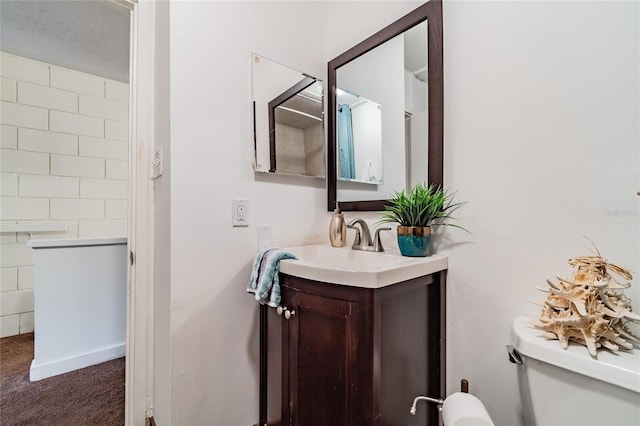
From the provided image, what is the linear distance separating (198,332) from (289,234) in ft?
1.87

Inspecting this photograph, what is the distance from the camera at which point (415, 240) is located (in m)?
1.01

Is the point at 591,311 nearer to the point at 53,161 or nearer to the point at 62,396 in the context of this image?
the point at 62,396

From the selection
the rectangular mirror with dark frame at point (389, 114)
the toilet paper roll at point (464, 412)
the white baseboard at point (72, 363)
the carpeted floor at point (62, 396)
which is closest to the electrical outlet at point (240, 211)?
the rectangular mirror with dark frame at point (389, 114)

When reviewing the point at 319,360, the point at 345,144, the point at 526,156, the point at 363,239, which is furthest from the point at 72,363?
the point at 526,156

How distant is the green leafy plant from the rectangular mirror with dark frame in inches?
3.0

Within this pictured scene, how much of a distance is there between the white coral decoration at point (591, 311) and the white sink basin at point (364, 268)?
1.14ft

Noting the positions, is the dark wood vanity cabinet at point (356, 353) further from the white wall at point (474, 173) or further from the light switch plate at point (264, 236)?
the light switch plate at point (264, 236)

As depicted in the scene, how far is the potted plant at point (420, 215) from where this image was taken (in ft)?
3.29

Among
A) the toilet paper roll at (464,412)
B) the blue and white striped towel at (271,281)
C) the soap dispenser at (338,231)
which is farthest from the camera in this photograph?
the soap dispenser at (338,231)

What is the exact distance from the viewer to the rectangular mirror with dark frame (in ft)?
3.57

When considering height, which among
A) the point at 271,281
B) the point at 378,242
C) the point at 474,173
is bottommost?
the point at 271,281

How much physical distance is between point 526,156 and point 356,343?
814mm

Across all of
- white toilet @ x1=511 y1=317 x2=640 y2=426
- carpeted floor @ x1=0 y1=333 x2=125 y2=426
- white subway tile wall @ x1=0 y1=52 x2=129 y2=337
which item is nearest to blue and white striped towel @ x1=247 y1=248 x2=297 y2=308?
white toilet @ x1=511 y1=317 x2=640 y2=426

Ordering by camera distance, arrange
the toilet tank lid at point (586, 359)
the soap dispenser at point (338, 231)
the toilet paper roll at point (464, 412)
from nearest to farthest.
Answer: the toilet tank lid at point (586, 359) → the toilet paper roll at point (464, 412) → the soap dispenser at point (338, 231)
